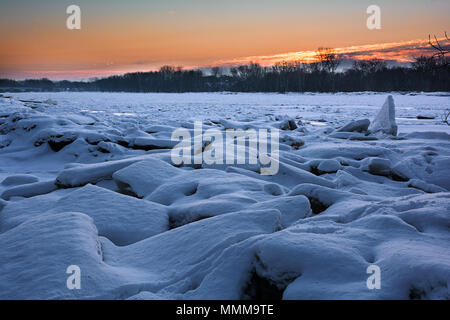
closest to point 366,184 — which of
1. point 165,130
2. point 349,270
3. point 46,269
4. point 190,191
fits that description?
point 190,191

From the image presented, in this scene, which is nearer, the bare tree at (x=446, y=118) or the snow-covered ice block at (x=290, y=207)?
the snow-covered ice block at (x=290, y=207)

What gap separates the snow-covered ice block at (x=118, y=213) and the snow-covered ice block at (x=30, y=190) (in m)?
0.92

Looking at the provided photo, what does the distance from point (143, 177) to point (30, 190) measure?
1.21 m

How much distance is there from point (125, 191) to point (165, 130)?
3568 mm

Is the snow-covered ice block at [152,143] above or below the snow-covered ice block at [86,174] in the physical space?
above

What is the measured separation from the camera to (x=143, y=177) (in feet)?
10.1

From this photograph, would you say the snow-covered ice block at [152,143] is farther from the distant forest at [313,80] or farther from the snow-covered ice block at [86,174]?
the distant forest at [313,80]

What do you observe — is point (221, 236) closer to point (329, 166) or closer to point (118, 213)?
point (118, 213)

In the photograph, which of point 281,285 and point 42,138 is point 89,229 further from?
point 42,138

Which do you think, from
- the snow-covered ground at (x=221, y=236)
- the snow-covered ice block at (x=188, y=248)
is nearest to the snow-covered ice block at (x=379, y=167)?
the snow-covered ground at (x=221, y=236)

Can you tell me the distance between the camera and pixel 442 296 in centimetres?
114

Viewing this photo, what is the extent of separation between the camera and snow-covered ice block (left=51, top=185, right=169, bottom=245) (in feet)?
6.77

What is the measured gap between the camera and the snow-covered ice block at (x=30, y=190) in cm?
301

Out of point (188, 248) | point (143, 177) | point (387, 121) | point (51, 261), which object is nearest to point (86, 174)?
point (143, 177)
